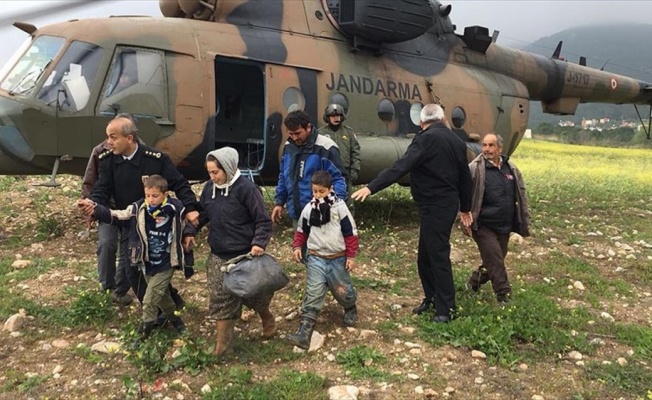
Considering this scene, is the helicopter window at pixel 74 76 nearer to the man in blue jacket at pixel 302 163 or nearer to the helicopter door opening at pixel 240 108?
the helicopter door opening at pixel 240 108

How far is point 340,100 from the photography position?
8.49 meters

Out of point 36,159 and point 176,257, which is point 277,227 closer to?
point 36,159

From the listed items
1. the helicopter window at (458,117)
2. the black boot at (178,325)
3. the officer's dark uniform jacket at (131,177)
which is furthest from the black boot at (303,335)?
the helicopter window at (458,117)

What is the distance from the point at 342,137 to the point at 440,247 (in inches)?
89.1

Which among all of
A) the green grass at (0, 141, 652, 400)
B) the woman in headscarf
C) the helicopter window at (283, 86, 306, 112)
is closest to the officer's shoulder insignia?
the woman in headscarf

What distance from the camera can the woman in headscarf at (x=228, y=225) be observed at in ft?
14.5

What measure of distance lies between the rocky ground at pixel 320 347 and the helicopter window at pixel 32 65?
197 cm

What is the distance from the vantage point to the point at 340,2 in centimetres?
871

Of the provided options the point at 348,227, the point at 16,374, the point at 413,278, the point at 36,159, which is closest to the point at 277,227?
the point at 413,278

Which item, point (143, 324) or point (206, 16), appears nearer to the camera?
point (143, 324)

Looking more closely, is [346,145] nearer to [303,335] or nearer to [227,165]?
[227,165]

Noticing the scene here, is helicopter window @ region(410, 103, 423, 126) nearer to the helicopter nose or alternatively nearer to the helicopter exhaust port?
the helicopter exhaust port

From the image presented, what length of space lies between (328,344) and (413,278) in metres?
2.21

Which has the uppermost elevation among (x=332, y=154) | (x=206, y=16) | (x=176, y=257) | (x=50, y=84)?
(x=206, y=16)
